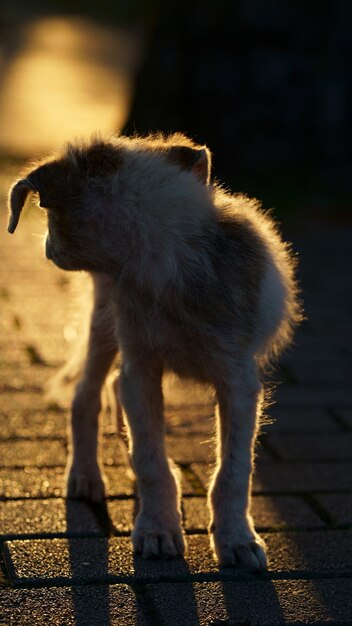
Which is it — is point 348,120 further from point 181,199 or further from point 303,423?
point 181,199

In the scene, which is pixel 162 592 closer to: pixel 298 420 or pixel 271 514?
pixel 271 514

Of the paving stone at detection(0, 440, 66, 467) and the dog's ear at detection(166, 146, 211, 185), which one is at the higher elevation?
the dog's ear at detection(166, 146, 211, 185)

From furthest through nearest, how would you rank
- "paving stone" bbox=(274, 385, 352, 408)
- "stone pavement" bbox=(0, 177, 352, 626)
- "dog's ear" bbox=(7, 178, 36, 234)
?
"paving stone" bbox=(274, 385, 352, 408) → "dog's ear" bbox=(7, 178, 36, 234) → "stone pavement" bbox=(0, 177, 352, 626)

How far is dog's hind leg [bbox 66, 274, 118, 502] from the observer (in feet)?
14.4

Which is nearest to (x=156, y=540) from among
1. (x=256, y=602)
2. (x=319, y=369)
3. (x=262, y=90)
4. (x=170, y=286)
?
(x=256, y=602)

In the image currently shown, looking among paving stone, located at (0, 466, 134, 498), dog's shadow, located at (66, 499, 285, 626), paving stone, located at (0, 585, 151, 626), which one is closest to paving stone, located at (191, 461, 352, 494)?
paving stone, located at (0, 466, 134, 498)

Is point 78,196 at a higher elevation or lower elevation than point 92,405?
higher

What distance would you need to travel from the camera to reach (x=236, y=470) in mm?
3848

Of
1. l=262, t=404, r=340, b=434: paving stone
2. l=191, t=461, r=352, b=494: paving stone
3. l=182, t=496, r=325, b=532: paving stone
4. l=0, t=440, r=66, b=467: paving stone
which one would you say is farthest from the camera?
l=262, t=404, r=340, b=434: paving stone

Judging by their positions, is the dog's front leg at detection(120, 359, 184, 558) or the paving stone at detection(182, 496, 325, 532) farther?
the paving stone at detection(182, 496, 325, 532)

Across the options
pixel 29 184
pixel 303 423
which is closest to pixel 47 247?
pixel 29 184

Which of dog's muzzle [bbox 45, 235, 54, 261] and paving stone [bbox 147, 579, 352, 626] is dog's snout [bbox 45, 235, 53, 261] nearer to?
dog's muzzle [bbox 45, 235, 54, 261]

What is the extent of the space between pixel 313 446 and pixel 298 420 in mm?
377

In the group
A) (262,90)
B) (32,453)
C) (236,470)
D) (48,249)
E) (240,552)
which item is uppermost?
(262,90)
